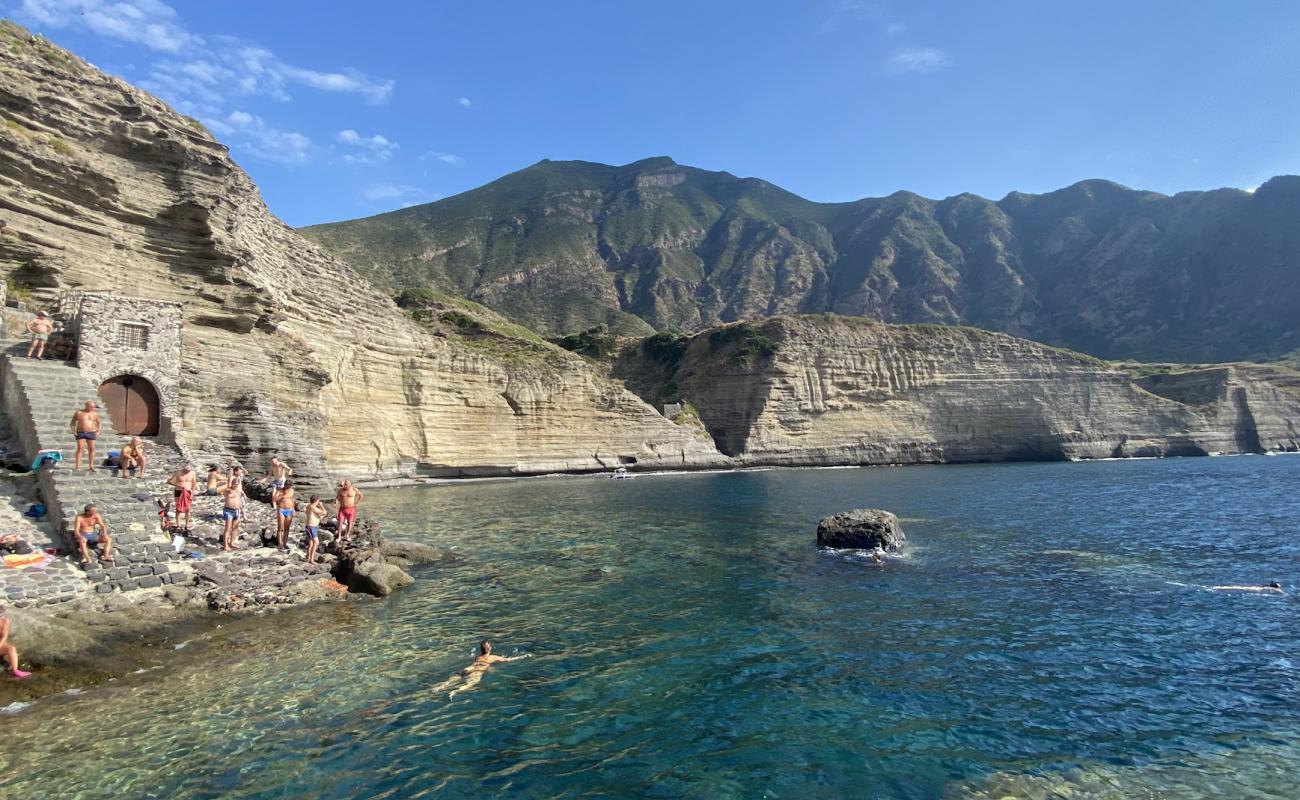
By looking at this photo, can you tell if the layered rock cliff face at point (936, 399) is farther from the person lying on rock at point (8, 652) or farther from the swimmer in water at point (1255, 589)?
the person lying on rock at point (8, 652)

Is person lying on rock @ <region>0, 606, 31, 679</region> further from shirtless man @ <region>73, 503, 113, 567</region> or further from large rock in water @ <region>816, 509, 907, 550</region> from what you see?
large rock in water @ <region>816, 509, 907, 550</region>

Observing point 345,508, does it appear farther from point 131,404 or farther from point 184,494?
point 131,404

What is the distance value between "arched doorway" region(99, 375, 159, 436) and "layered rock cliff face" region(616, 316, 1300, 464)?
5831 centimetres

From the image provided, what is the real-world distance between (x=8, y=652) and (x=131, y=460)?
24.3ft

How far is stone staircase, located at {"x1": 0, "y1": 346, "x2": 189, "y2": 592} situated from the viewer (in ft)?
40.9

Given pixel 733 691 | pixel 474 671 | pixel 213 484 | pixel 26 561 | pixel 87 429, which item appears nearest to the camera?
pixel 733 691

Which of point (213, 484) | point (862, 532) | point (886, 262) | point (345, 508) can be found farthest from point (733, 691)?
point (886, 262)

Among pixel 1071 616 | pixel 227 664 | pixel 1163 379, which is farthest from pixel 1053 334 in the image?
pixel 227 664

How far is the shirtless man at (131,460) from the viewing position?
15.2 meters

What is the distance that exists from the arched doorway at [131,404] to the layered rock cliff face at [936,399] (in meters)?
58.3

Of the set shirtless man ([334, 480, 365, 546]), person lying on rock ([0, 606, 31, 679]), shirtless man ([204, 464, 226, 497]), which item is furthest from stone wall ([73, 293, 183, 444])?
person lying on rock ([0, 606, 31, 679])

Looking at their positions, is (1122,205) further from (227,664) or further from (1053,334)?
(227,664)

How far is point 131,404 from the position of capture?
64.2 feet

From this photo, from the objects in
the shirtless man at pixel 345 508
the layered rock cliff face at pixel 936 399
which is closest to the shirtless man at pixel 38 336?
the shirtless man at pixel 345 508
